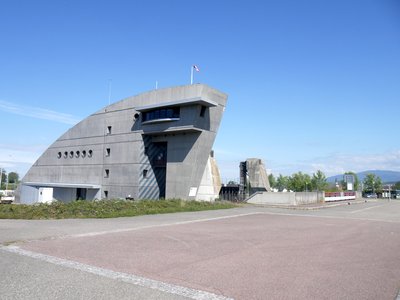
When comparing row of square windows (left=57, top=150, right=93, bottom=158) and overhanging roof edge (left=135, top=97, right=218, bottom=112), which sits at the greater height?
overhanging roof edge (left=135, top=97, right=218, bottom=112)

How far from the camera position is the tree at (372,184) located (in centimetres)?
11225

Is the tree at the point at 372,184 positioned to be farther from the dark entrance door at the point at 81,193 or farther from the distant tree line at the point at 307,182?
the dark entrance door at the point at 81,193

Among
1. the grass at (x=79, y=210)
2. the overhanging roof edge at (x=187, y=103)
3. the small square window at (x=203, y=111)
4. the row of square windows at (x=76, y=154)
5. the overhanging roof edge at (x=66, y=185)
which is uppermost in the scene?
the overhanging roof edge at (x=187, y=103)

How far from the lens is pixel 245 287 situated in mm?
6695

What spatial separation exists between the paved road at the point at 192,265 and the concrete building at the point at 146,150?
22.7 metres

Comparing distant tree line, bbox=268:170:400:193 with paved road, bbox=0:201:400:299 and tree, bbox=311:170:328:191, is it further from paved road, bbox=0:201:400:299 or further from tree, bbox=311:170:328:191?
paved road, bbox=0:201:400:299

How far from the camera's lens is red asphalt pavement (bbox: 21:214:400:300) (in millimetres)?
6723

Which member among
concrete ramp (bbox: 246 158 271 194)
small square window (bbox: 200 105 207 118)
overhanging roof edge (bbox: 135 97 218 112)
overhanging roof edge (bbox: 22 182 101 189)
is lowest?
overhanging roof edge (bbox: 22 182 101 189)

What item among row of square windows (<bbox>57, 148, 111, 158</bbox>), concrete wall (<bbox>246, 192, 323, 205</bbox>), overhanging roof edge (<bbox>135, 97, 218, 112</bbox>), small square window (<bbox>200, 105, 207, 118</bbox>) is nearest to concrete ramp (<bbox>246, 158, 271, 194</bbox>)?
concrete wall (<bbox>246, 192, 323, 205</bbox>)

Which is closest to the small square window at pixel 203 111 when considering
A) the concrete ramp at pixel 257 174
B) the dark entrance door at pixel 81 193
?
the dark entrance door at pixel 81 193

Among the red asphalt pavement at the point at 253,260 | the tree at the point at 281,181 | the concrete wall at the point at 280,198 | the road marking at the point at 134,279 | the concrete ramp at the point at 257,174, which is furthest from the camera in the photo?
the tree at the point at 281,181

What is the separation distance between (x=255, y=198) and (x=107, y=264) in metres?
32.5

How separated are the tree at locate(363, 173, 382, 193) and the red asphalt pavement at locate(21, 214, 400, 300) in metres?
110

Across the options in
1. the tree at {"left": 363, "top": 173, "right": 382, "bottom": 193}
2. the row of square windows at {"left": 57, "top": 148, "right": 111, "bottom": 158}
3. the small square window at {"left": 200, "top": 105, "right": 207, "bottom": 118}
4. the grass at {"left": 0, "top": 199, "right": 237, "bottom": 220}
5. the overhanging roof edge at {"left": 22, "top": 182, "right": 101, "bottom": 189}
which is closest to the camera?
the grass at {"left": 0, "top": 199, "right": 237, "bottom": 220}
